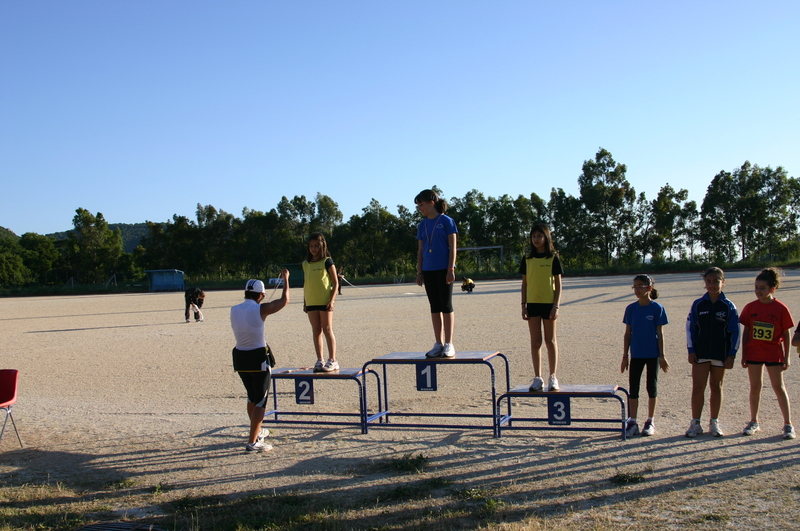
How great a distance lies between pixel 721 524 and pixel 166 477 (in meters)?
4.42

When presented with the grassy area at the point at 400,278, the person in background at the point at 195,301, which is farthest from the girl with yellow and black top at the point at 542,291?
the grassy area at the point at 400,278

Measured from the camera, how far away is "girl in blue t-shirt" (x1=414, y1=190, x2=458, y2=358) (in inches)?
267

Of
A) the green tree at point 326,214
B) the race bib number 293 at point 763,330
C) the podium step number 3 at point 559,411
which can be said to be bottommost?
the podium step number 3 at point 559,411

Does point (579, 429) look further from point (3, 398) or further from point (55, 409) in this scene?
point (55, 409)

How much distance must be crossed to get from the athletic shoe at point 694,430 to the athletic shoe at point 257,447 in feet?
13.5

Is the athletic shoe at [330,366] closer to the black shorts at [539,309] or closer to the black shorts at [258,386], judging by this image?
the black shorts at [258,386]

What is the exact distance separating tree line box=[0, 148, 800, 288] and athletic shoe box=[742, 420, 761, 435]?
56.8 m

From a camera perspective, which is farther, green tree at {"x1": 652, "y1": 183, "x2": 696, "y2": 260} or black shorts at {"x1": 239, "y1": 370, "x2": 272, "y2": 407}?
green tree at {"x1": 652, "y1": 183, "x2": 696, "y2": 260}

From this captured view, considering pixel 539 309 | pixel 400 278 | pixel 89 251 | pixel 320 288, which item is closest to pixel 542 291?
pixel 539 309

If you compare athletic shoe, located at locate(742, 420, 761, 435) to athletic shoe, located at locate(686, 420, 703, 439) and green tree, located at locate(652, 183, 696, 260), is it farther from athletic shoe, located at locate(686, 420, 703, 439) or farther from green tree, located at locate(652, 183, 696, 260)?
green tree, located at locate(652, 183, 696, 260)

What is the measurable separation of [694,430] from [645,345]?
2.99 ft

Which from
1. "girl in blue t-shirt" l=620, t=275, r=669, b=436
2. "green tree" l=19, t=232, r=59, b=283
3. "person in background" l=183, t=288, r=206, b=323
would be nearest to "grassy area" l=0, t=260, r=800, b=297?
"green tree" l=19, t=232, r=59, b=283

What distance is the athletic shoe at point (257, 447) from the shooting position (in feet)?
20.9

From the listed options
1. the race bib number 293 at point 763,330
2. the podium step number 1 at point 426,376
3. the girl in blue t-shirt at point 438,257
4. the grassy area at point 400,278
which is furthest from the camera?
the grassy area at point 400,278
